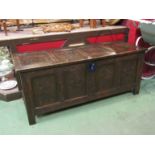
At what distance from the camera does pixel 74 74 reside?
1.88 meters

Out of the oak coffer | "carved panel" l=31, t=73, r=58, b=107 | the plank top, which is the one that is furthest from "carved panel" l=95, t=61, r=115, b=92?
"carved panel" l=31, t=73, r=58, b=107

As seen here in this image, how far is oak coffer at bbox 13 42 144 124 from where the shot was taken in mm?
1742

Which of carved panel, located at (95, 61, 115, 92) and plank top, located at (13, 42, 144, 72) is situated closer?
plank top, located at (13, 42, 144, 72)

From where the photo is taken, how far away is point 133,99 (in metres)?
2.31

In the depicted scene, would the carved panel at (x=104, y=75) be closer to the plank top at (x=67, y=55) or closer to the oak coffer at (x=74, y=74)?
the oak coffer at (x=74, y=74)

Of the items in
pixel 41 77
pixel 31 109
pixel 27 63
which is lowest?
pixel 31 109

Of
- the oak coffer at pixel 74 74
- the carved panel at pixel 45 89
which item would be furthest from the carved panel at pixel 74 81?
the carved panel at pixel 45 89

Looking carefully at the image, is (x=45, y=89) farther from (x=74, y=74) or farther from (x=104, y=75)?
(x=104, y=75)

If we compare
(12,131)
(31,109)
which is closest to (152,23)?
(31,109)

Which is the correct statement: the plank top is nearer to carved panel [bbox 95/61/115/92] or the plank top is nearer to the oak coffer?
the oak coffer

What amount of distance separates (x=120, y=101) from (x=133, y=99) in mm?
185

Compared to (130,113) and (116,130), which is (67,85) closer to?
(116,130)

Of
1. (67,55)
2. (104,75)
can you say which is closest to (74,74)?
(67,55)

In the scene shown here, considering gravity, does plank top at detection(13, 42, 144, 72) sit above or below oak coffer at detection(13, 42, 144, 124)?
above
